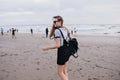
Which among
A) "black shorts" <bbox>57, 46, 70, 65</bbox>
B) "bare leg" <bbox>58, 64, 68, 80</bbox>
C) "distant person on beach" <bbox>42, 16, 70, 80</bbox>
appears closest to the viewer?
"distant person on beach" <bbox>42, 16, 70, 80</bbox>

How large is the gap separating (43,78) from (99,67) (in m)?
2.96

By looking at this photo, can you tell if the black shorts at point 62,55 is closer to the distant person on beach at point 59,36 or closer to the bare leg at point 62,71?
the distant person on beach at point 59,36

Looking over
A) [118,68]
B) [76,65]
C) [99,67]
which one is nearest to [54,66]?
[76,65]

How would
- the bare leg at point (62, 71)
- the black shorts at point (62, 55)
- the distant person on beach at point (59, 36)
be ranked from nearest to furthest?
the distant person on beach at point (59, 36), the black shorts at point (62, 55), the bare leg at point (62, 71)

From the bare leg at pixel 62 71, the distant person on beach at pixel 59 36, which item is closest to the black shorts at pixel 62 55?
the distant person on beach at pixel 59 36

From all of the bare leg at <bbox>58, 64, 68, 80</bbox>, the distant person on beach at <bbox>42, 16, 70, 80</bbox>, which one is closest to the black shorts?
the distant person on beach at <bbox>42, 16, 70, 80</bbox>

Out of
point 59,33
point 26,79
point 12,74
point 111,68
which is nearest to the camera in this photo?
point 59,33

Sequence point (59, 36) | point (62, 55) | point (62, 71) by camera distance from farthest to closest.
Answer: point (62, 71), point (62, 55), point (59, 36)

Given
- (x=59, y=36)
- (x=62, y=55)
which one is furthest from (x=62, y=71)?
(x=59, y=36)

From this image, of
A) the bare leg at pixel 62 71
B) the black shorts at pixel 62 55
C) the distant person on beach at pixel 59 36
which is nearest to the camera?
the distant person on beach at pixel 59 36

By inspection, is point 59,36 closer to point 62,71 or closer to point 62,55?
point 62,55

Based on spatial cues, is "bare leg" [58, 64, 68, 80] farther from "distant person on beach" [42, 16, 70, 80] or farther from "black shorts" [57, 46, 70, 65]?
"black shorts" [57, 46, 70, 65]

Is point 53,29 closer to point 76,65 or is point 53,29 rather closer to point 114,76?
point 114,76

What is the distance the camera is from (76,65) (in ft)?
37.9
